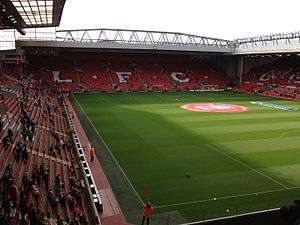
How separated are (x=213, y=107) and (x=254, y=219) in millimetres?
31255

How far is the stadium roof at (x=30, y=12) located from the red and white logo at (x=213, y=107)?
17824 millimetres

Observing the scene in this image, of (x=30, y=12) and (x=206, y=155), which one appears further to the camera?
(x=30, y=12)

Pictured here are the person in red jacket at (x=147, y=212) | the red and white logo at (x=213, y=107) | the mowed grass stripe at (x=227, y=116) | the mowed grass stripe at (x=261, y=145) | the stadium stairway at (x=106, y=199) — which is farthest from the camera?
the red and white logo at (x=213, y=107)

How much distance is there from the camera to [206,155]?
25.0 meters

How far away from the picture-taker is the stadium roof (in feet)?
97.1

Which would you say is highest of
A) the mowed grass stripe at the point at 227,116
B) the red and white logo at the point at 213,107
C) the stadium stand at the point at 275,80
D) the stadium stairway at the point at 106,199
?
the stadium stand at the point at 275,80

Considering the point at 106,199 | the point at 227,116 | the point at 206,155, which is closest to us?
the point at 106,199

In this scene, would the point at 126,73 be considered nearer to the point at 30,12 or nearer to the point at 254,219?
the point at 30,12

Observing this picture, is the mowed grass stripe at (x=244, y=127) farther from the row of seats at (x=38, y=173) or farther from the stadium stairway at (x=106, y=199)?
the row of seats at (x=38, y=173)

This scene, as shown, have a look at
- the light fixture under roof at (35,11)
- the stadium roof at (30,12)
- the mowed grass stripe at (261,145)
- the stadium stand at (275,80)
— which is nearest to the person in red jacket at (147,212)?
the mowed grass stripe at (261,145)

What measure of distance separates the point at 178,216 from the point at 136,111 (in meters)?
26.4

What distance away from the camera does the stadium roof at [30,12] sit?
97.1 feet

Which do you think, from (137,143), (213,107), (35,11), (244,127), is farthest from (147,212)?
(213,107)

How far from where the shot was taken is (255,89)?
65.2m
